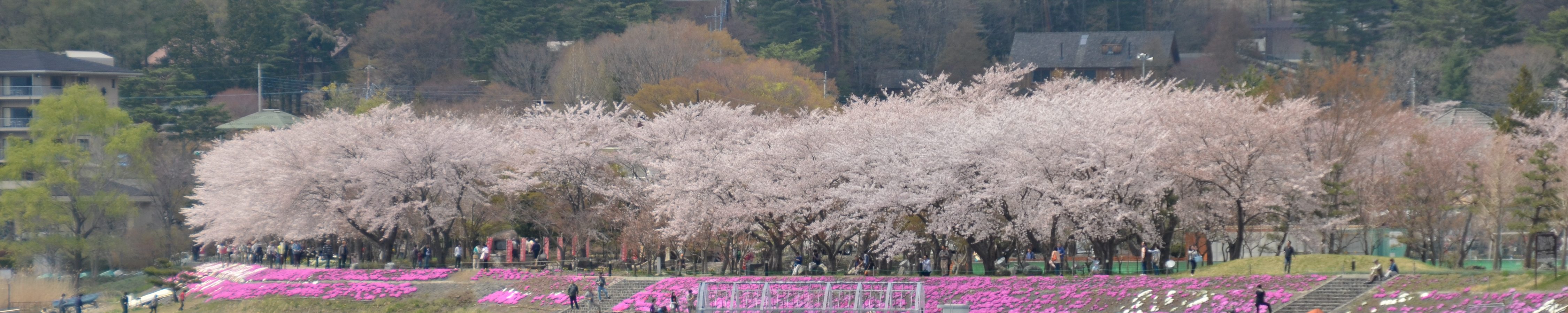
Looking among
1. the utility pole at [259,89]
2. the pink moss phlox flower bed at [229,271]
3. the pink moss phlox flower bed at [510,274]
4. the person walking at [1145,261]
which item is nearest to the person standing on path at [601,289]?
the pink moss phlox flower bed at [510,274]

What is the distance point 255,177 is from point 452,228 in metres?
7.39

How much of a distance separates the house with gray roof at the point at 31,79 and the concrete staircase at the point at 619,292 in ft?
157

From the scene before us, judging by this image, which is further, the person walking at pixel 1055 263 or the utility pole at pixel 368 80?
the utility pole at pixel 368 80

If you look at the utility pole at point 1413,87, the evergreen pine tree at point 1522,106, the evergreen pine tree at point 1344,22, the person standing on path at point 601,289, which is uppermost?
the evergreen pine tree at point 1344,22

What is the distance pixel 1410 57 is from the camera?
271 ft

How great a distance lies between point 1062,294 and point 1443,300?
8.68 meters

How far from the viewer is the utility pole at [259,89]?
93.6 meters

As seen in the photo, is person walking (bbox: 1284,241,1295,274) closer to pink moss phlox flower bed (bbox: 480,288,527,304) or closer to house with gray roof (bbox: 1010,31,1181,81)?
pink moss phlox flower bed (bbox: 480,288,527,304)

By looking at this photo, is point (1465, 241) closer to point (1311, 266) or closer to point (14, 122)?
point (1311, 266)

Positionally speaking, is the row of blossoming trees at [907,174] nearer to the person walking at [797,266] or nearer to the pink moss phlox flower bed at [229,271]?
the person walking at [797,266]

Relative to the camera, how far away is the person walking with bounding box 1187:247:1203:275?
3916 cm

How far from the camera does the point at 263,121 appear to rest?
8719 cm

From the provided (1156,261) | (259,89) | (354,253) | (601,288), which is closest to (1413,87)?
(1156,261)

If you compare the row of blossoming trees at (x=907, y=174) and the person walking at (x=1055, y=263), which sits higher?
the row of blossoming trees at (x=907, y=174)
